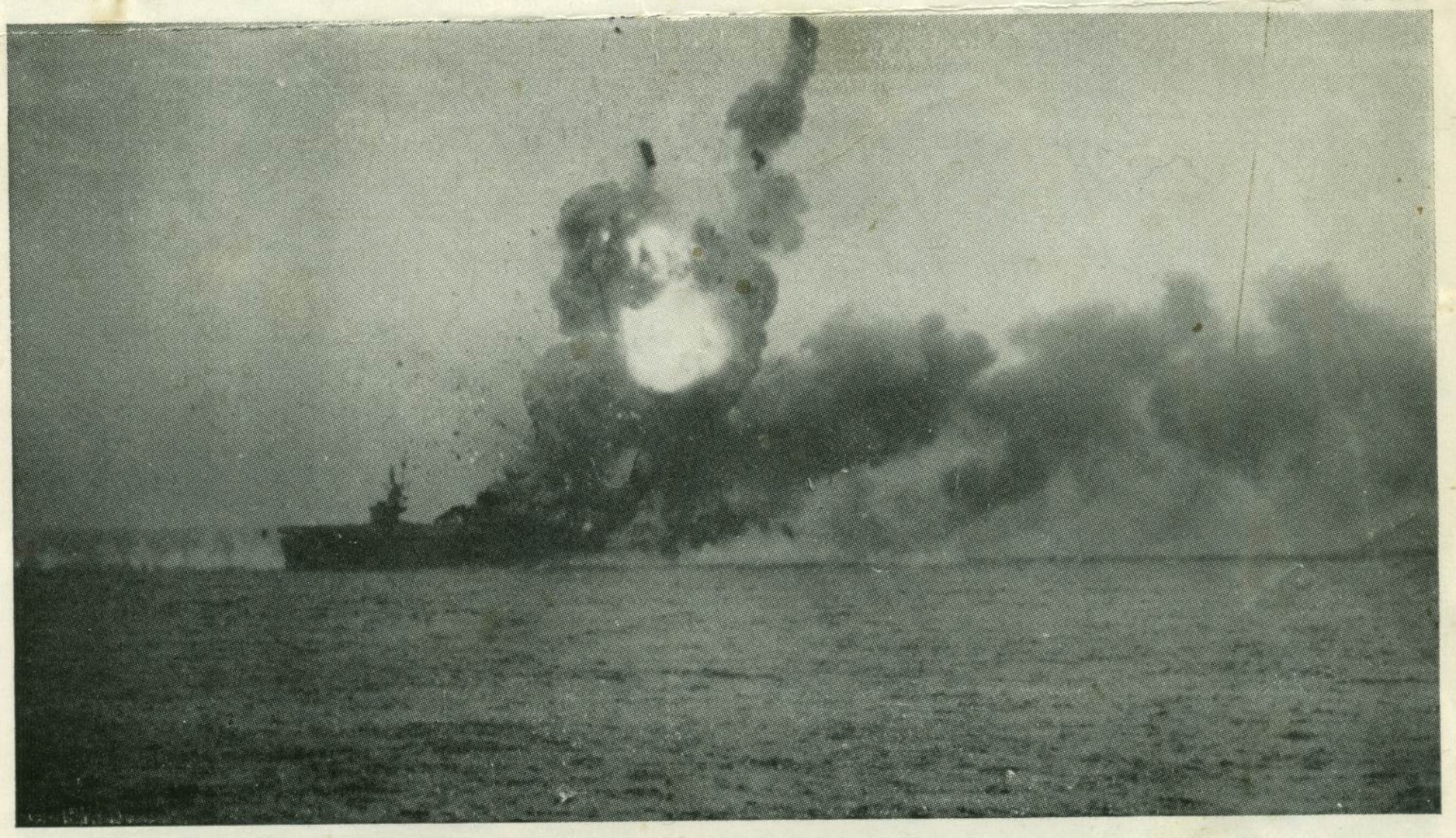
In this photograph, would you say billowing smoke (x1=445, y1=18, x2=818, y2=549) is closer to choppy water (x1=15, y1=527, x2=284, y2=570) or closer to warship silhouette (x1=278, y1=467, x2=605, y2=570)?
warship silhouette (x1=278, y1=467, x2=605, y2=570)

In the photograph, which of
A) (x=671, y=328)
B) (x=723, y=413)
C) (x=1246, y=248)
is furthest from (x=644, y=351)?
(x=1246, y=248)

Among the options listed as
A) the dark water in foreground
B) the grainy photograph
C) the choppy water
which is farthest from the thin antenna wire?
the choppy water

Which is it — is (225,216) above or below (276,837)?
above

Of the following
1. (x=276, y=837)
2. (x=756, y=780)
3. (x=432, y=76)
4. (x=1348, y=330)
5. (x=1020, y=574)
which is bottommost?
(x=276, y=837)

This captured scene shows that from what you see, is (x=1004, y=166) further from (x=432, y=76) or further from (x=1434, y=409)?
(x=432, y=76)

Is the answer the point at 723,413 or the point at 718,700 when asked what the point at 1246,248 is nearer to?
the point at 723,413

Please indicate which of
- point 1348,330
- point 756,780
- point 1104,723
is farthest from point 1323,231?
point 756,780
